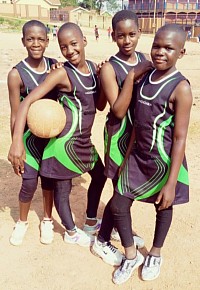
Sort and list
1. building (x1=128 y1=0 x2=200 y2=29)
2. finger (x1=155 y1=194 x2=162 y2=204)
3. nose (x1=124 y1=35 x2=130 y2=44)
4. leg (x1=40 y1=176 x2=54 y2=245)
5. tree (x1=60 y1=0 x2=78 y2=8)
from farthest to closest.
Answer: tree (x1=60 y1=0 x2=78 y2=8), building (x1=128 y1=0 x2=200 y2=29), leg (x1=40 y1=176 x2=54 y2=245), nose (x1=124 y1=35 x2=130 y2=44), finger (x1=155 y1=194 x2=162 y2=204)

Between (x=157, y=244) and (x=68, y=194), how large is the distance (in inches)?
36.3

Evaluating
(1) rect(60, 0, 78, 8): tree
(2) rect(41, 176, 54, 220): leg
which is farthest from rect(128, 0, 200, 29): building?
(2) rect(41, 176, 54, 220): leg

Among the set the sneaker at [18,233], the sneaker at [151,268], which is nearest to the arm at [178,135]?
the sneaker at [151,268]

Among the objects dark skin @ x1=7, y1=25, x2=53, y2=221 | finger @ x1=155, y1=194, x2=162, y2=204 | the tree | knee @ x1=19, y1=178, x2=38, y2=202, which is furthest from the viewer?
the tree

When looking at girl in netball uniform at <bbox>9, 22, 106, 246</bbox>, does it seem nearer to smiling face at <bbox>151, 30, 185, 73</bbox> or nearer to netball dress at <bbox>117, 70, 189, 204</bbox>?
netball dress at <bbox>117, 70, 189, 204</bbox>

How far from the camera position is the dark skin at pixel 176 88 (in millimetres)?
2502

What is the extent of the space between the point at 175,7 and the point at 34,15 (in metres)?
24.8

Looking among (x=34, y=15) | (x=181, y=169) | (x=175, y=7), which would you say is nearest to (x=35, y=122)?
(x=181, y=169)

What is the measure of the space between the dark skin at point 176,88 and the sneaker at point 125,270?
33.0 inches

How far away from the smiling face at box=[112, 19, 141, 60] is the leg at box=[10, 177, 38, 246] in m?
1.47

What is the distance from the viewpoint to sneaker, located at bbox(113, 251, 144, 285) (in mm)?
3055

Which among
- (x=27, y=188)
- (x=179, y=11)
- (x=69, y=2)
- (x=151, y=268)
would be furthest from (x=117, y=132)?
(x=69, y=2)

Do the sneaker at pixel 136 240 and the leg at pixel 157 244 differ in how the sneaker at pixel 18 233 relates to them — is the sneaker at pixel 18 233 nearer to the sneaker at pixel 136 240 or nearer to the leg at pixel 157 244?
the sneaker at pixel 136 240

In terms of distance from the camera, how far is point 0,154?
228 inches
